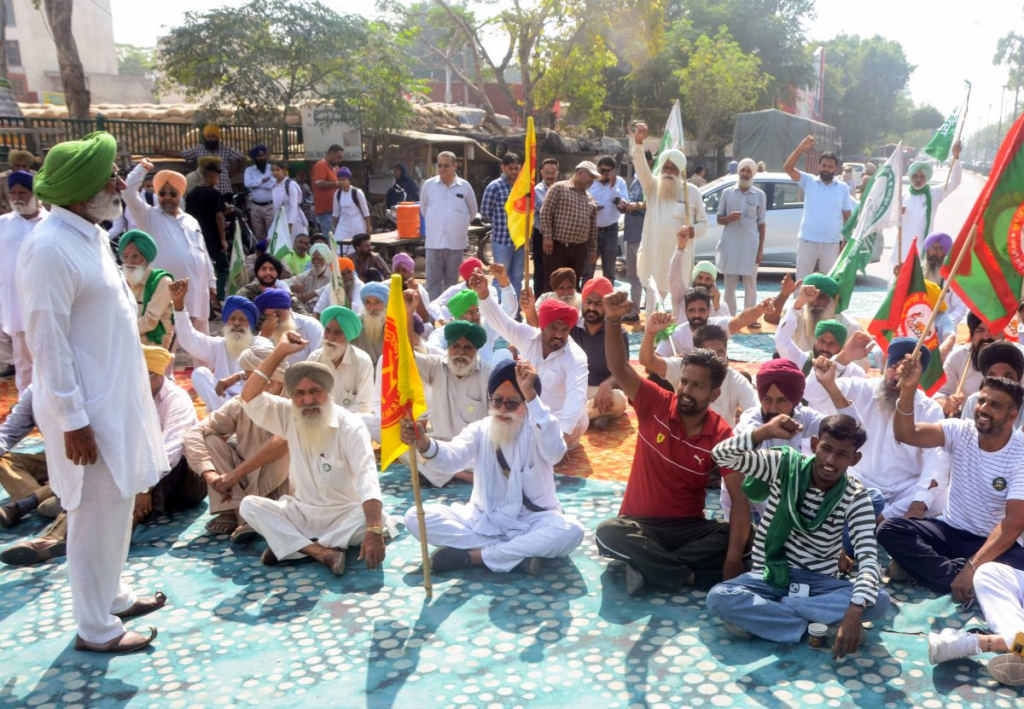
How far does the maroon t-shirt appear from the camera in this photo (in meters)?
4.44

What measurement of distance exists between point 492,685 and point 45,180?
2.46 metres

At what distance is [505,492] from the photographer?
4766 millimetres

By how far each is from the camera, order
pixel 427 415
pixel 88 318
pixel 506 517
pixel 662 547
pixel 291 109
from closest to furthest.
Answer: pixel 88 318 < pixel 662 547 < pixel 506 517 < pixel 427 415 < pixel 291 109

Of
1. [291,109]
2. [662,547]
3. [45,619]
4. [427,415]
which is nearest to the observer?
[45,619]

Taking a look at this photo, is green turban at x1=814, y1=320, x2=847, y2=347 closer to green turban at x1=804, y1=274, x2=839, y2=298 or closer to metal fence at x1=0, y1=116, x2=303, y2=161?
green turban at x1=804, y1=274, x2=839, y2=298

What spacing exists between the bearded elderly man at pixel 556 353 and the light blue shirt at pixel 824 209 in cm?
Answer: 493

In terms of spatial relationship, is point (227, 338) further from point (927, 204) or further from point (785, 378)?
point (927, 204)

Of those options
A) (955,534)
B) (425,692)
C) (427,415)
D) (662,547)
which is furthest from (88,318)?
(955,534)

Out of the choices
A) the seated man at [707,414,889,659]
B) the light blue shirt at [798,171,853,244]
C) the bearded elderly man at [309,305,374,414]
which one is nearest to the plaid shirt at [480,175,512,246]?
the light blue shirt at [798,171,853,244]

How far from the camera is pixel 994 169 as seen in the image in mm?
4582

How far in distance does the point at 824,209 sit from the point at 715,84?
24977 mm

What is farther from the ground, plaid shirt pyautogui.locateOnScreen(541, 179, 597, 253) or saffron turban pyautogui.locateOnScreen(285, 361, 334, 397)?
plaid shirt pyautogui.locateOnScreen(541, 179, 597, 253)

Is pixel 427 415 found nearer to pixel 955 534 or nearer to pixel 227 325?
pixel 227 325

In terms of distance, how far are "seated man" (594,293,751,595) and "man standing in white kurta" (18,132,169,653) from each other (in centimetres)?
195
